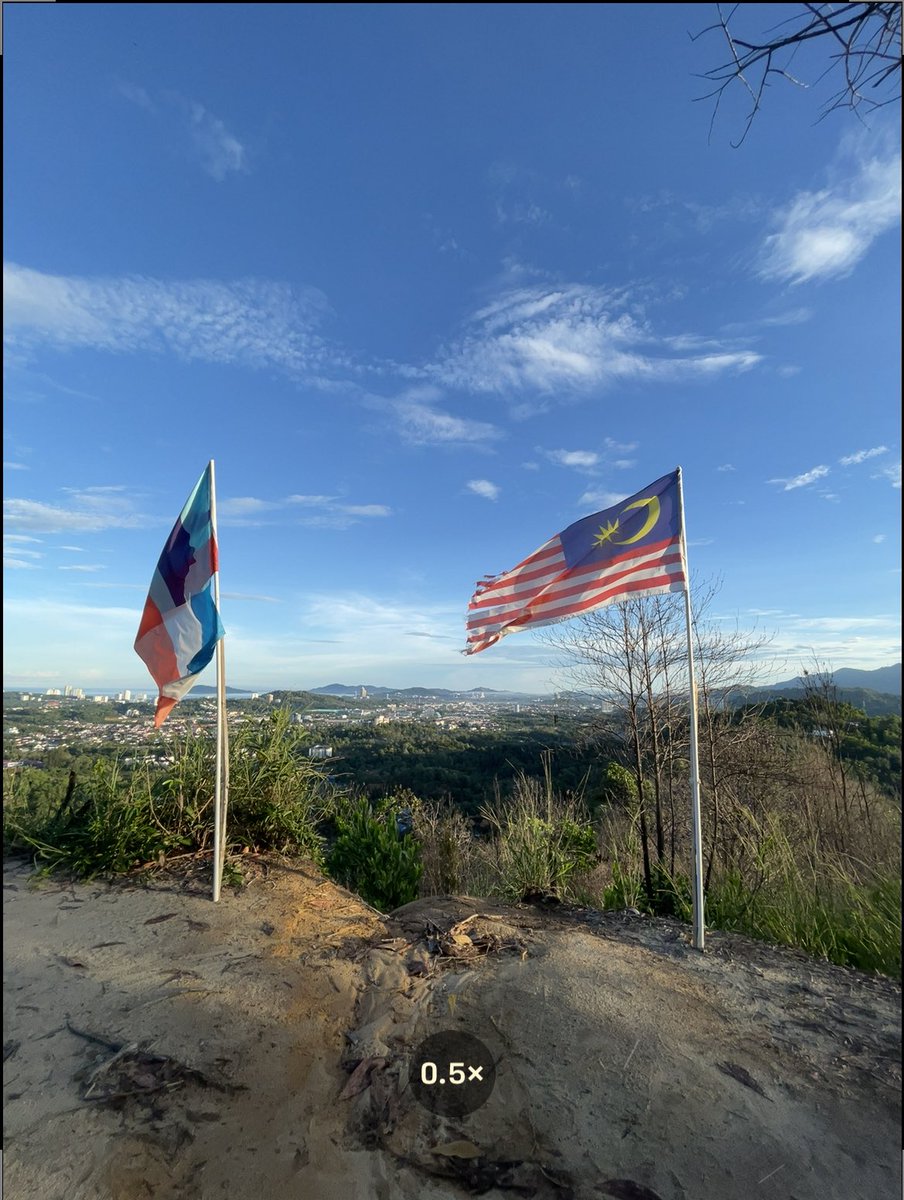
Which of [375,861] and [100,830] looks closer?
[100,830]

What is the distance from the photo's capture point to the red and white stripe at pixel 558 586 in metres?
4.94

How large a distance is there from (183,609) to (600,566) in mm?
3660

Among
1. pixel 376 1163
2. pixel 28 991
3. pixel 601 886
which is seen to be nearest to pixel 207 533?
pixel 28 991

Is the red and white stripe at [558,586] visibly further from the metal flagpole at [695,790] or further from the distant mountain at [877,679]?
the distant mountain at [877,679]

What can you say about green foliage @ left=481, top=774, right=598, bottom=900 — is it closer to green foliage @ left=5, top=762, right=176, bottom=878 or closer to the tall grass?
the tall grass

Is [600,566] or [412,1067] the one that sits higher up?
[600,566]

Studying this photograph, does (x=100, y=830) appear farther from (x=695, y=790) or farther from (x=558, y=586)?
(x=695, y=790)

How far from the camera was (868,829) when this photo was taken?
3.37 metres

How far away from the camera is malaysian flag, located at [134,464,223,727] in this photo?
Answer: 5.18 m

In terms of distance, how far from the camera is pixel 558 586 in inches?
209

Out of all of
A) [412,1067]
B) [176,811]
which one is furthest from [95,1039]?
[176,811]

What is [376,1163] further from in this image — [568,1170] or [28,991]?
[28,991]

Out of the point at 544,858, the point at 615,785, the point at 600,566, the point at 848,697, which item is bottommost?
the point at 615,785

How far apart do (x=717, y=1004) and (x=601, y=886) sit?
15.5 ft
